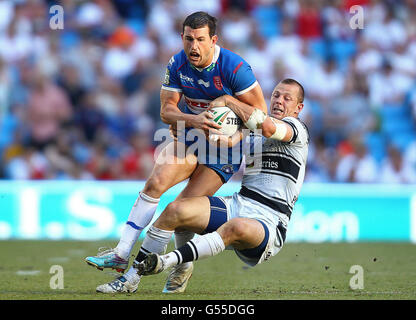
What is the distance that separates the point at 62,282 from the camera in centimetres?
735

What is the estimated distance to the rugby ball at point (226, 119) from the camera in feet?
22.4

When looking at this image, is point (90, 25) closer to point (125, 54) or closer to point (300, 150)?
point (125, 54)

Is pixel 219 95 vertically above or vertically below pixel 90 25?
below

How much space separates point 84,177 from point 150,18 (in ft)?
13.2

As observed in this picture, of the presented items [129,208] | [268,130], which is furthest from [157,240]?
[129,208]

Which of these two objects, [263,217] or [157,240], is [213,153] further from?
[157,240]

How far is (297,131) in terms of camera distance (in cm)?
679

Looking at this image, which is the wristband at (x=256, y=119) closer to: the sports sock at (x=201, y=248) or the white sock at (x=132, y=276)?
the sports sock at (x=201, y=248)

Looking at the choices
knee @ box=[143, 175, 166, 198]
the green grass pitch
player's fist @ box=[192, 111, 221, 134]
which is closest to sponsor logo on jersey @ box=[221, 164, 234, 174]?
player's fist @ box=[192, 111, 221, 134]

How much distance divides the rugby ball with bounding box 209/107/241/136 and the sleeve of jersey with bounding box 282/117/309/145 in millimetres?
435

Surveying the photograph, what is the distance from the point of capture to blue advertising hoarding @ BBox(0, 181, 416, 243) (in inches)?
508

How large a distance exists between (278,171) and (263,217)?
0.44m
